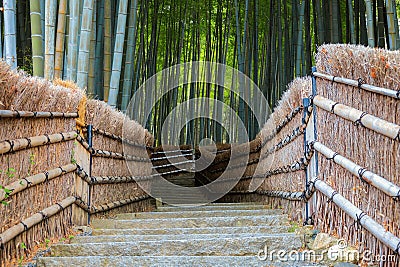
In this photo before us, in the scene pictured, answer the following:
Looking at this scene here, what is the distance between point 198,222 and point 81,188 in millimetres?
821

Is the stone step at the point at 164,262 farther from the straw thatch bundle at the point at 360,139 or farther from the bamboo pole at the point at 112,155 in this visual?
the bamboo pole at the point at 112,155

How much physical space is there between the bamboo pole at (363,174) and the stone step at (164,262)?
469 millimetres

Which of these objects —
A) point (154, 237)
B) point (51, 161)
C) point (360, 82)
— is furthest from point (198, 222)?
point (360, 82)

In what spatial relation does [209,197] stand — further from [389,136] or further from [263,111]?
[389,136]

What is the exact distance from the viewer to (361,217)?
2.27 metres

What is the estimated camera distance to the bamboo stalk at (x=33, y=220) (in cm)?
229

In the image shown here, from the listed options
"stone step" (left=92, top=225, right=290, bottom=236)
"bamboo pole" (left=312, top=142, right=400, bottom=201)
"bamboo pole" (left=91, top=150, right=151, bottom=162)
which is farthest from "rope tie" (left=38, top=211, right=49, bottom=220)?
"bamboo pole" (left=312, top=142, right=400, bottom=201)

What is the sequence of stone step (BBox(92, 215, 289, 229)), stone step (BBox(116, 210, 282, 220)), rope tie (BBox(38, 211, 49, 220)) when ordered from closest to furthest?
rope tie (BBox(38, 211, 49, 220)), stone step (BBox(92, 215, 289, 229)), stone step (BBox(116, 210, 282, 220))

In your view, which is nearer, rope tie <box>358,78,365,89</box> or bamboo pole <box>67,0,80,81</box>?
rope tie <box>358,78,365,89</box>

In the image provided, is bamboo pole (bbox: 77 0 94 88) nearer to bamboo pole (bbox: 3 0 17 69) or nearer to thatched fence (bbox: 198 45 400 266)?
bamboo pole (bbox: 3 0 17 69)

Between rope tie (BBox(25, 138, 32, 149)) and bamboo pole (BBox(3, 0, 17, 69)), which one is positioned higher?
bamboo pole (BBox(3, 0, 17, 69))

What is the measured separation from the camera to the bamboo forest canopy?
420cm

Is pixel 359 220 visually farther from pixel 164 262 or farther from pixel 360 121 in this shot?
pixel 164 262

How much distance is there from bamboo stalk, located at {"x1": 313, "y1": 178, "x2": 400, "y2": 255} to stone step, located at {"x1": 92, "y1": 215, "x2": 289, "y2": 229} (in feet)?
2.38
